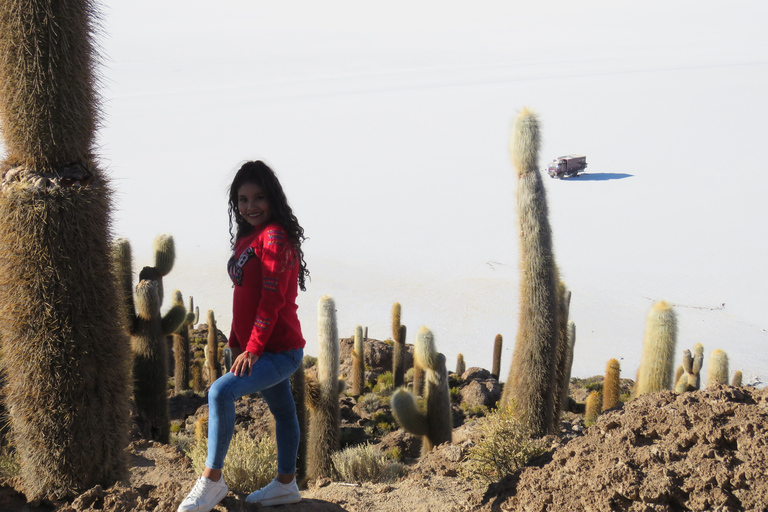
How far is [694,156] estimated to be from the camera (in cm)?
4975

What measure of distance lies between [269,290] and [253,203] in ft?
1.53

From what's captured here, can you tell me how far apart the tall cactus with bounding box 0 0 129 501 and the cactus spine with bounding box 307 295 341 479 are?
435cm

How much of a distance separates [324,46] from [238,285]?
90206mm

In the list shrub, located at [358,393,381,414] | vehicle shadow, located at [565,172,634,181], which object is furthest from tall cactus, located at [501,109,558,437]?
vehicle shadow, located at [565,172,634,181]

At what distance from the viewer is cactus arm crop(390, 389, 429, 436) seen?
28.0 ft

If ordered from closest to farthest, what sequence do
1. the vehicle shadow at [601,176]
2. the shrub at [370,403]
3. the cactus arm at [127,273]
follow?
the cactus arm at [127,273] → the shrub at [370,403] → the vehicle shadow at [601,176]

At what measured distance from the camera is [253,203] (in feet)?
11.2

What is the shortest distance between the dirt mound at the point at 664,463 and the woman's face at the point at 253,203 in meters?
2.07

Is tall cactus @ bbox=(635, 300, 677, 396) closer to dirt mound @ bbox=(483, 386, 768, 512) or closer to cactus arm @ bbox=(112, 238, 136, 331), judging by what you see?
dirt mound @ bbox=(483, 386, 768, 512)

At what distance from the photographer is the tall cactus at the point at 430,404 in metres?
8.60

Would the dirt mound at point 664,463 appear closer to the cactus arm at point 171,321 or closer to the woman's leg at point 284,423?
the woman's leg at point 284,423

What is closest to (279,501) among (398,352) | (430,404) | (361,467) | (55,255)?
(55,255)

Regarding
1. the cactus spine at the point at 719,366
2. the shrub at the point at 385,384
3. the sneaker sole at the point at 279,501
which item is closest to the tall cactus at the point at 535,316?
the cactus spine at the point at 719,366

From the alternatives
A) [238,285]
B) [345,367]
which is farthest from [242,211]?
[345,367]
